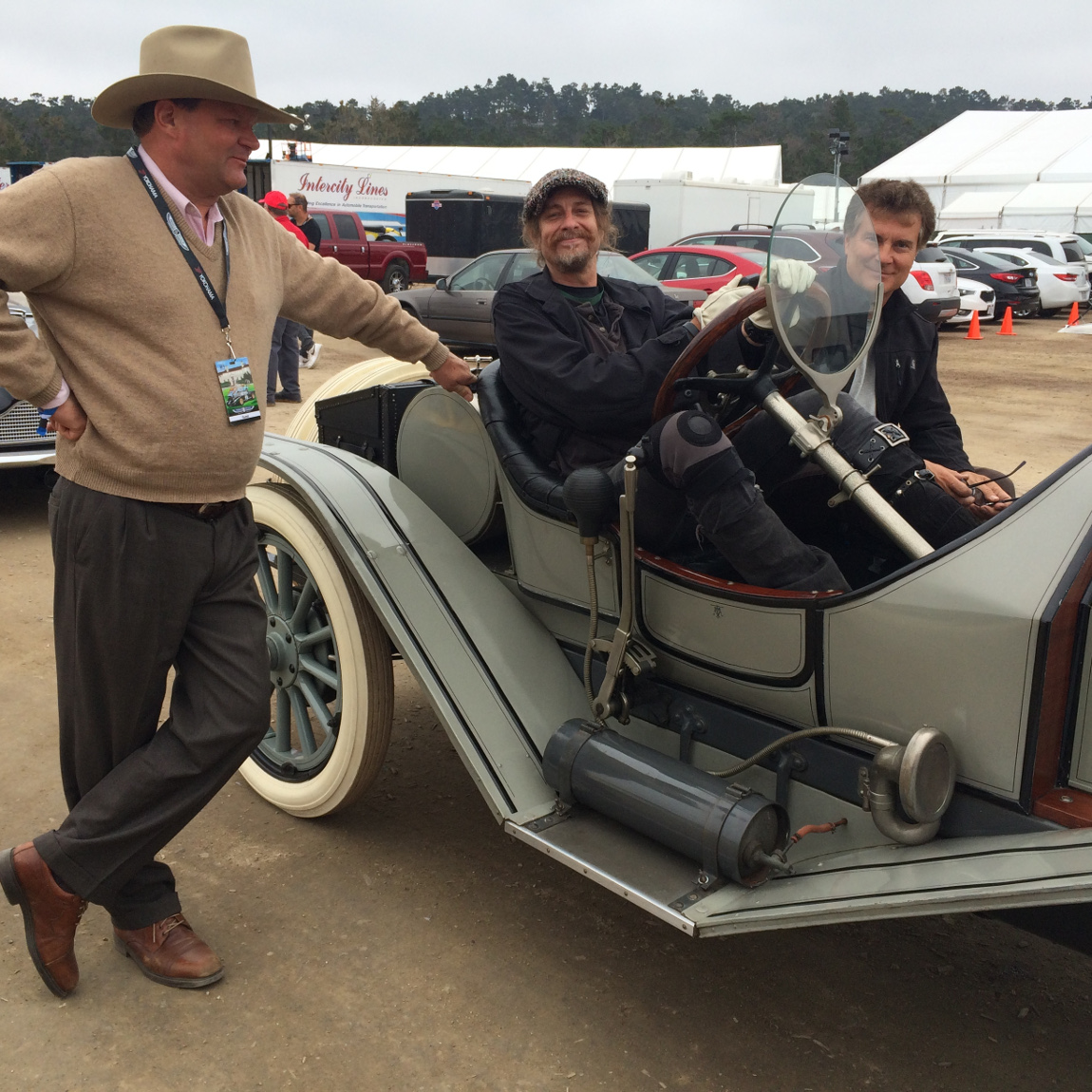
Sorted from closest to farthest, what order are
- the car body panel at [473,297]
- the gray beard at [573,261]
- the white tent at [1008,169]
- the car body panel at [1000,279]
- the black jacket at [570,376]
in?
the black jacket at [570,376] → the gray beard at [573,261] → the car body panel at [473,297] → the car body panel at [1000,279] → the white tent at [1008,169]

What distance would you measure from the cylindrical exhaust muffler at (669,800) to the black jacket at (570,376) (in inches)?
28.1

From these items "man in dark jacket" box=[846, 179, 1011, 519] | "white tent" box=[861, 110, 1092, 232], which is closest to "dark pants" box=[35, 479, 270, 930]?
"man in dark jacket" box=[846, 179, 1011, 519]

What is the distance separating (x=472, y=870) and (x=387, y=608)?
0.75 m

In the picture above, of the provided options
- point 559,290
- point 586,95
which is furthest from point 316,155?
point 586,95

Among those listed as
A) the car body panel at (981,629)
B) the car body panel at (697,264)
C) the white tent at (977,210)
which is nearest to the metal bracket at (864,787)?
the car body panel at (981,629)

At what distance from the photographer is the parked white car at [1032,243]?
805 inches

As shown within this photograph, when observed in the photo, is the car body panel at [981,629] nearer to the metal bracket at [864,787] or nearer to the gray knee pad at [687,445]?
the metal bracket at [864,787]

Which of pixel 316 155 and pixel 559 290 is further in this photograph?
pixel 316 155

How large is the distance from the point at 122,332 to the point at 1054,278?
20691mm

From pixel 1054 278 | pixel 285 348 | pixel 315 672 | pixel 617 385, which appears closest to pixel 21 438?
pixel 315 672

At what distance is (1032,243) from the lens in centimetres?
2067

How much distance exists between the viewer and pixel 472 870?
277 cm

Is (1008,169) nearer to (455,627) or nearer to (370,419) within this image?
(370,419)

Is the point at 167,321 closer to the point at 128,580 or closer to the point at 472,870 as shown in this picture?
the point at 128,580
